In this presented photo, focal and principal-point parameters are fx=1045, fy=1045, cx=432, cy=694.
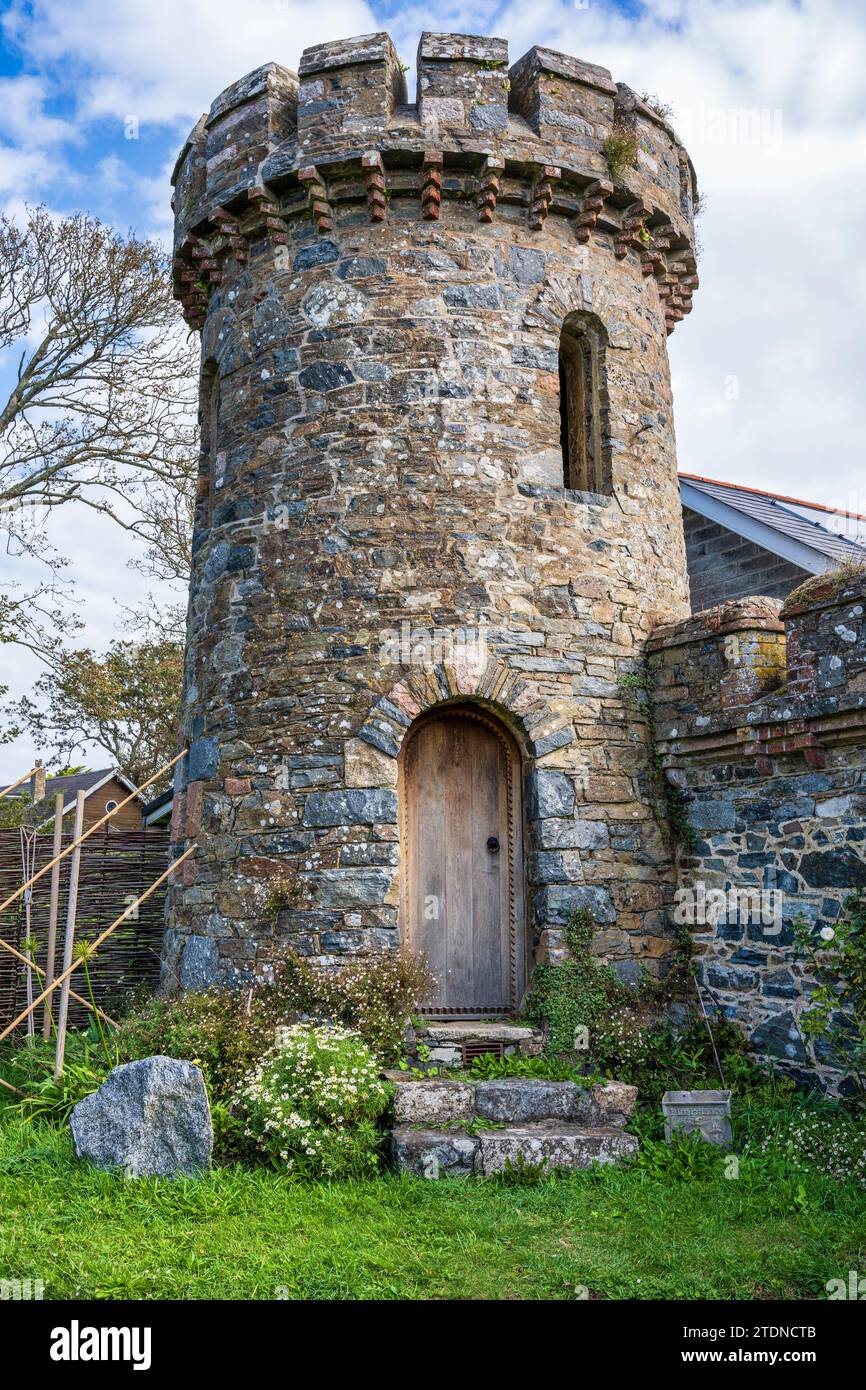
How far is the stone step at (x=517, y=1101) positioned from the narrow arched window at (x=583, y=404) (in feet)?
15.5

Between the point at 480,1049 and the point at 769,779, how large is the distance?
9.02ft

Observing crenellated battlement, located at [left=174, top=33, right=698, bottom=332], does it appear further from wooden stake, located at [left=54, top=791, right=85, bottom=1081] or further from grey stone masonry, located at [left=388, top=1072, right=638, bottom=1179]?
grey stone masonry, located at [left=388, top=1072, right=638, bottom=1179]

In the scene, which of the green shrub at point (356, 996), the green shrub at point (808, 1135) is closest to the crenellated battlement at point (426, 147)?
the green shrub at point (356, 996)

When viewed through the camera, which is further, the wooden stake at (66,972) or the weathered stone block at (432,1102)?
the wooden stake at (66,972)

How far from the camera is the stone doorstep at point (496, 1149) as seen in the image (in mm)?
5941

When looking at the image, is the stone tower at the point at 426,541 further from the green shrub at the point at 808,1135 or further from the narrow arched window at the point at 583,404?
the green shrub at the point at 808,1135

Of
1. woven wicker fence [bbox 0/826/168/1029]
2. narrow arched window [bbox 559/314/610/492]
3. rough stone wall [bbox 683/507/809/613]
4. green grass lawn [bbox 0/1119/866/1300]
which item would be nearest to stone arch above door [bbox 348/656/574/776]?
narrow arched window [bbox 559/314/610/492]

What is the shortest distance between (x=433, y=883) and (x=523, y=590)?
90.5 inches

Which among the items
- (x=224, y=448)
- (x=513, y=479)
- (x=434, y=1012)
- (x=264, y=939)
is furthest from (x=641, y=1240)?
(x=224, y=448)

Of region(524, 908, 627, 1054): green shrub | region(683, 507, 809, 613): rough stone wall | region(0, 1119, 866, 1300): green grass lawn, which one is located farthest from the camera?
region(683, 507, 809, 613): rough stone wall

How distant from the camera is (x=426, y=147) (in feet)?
26.3

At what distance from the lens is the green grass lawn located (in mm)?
4539

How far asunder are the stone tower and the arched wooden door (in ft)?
0.06

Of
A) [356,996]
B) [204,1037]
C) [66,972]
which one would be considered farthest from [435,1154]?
[66,972]
